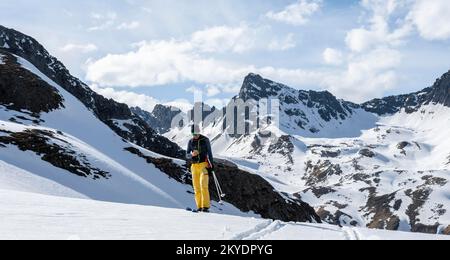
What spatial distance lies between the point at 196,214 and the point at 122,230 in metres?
6.23

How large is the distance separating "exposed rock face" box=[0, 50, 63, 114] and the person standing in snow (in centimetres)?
5801

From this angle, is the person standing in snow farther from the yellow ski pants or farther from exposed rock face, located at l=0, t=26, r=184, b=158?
exposed rock face, located at l=0, t=26, r=184, b=158

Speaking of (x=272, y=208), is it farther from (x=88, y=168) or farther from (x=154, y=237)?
(x=154, y=237)

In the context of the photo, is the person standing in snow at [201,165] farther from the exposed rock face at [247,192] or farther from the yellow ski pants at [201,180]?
the exposed rock face at [247,192]

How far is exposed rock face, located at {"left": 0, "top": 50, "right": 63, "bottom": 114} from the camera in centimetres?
7194

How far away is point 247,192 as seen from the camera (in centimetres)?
7319

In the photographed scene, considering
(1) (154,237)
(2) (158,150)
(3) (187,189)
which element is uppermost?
(2) (158,150)

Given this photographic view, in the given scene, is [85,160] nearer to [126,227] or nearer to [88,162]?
[88,162]

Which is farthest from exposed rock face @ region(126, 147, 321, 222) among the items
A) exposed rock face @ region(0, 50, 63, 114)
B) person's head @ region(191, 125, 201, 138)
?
person's head @ region(191, 125, 201, 138)

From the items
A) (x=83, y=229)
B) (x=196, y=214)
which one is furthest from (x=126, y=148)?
(x=83, y=229)

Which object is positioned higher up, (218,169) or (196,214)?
(218,169)

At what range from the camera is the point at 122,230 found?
12242mm

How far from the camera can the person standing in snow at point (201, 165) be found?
1920 cm

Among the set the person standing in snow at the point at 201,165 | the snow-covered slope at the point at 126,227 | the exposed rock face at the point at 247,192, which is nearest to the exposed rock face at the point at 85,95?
the exposed rock face at the point at 247,192
